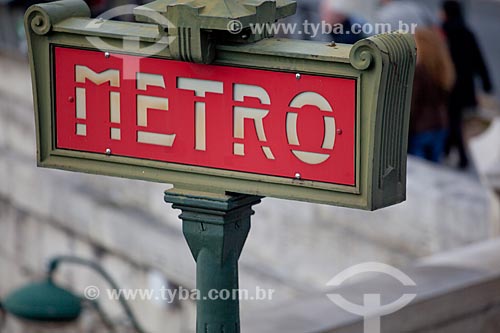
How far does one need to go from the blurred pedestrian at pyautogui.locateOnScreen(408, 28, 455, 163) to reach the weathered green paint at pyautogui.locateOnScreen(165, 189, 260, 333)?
22.6ft

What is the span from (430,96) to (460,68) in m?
0.84

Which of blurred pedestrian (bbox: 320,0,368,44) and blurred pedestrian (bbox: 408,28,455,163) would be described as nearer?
blurred pedestrian (bbox: 320,0,368,44)

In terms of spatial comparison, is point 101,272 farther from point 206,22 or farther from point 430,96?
point 430,96

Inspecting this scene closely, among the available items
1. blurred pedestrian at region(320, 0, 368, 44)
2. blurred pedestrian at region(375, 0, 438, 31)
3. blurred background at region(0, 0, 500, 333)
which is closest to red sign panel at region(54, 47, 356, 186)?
blurred background at region(0, 0, 500, 333)

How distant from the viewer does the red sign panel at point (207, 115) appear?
4051 mm

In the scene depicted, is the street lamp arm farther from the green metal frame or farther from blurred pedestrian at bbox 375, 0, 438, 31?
blurred pedestrian at bbox 375, 0, 438, 31

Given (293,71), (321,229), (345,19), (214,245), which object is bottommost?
(321,229)

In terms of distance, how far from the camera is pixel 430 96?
11328mm

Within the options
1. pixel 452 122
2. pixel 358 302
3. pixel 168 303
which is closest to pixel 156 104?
pixel 358 302

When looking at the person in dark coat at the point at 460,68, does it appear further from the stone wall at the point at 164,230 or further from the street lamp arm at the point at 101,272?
the street lamp arm at the point at 101,272

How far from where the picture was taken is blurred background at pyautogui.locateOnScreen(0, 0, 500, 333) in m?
6.67

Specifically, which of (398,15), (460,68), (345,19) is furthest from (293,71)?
(460,68)

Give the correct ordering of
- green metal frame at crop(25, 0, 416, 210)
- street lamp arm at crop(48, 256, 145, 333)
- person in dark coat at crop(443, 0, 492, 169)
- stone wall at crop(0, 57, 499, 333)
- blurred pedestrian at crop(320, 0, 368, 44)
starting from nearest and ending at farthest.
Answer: green metal frame at crop(25, 0, 416, 210), street lamp arm at crop(48, 256, 145, 333), stone wall at crop(0, 57, 499, 333), blurred pedestrian at crop(320, 0, 368, 44), person in dark coat at crop(443, 0, 492, 169)

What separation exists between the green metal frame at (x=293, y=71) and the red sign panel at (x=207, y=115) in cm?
2
